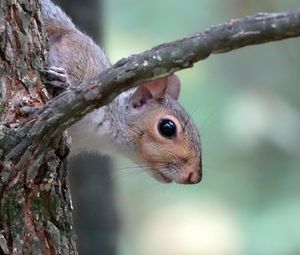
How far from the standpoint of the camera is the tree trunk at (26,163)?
1920 millimetres

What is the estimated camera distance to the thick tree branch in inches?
60.6

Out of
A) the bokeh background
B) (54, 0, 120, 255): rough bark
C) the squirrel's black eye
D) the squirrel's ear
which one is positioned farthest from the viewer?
the bokeh background

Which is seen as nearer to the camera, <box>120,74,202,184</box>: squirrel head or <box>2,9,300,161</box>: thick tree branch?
<box>2,9,300,161</box>: thick tree branch

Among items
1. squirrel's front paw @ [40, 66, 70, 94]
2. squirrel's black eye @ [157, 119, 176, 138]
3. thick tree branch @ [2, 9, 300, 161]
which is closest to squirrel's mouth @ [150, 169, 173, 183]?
squirrel's black eye @ [157, 119, 176, 138]

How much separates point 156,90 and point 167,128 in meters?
0.15

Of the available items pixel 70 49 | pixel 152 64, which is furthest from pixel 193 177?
pixel 152 64

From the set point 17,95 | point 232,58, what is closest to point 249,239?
point 232,58

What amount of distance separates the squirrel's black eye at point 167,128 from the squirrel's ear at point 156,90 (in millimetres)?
78

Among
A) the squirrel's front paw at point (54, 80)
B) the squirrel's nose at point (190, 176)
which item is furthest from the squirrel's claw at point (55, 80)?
the squirrel's nose at point (190, 176)

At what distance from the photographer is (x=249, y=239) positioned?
4.04 m

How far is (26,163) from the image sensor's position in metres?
1.91

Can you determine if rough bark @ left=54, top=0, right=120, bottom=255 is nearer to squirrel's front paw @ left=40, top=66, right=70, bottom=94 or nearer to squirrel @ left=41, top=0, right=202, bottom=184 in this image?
squirrel @ left=41, top=0, right=202, bottom=184

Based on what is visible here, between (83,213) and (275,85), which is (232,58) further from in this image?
(83,213)

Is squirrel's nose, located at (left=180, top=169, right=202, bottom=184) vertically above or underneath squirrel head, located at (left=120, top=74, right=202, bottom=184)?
underneath
